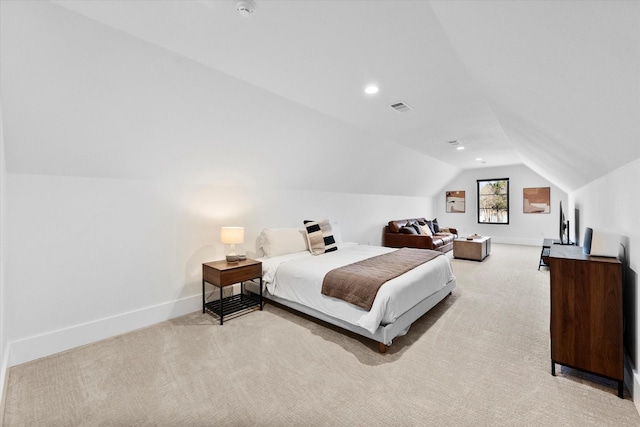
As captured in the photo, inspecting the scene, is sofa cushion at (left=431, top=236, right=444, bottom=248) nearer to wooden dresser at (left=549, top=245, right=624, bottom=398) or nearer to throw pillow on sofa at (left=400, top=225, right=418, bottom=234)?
throw pillow on sofa at (left=400, top=225, right=418, bottom=234)

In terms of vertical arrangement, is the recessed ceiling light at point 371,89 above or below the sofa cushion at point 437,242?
above

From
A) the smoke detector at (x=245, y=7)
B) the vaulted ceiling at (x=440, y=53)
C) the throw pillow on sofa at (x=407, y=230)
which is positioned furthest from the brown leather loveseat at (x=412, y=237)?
the smoke detector at (x=245, y=7)

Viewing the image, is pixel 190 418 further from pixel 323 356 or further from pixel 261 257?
pixel 261 257

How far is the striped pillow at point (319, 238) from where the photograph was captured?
14.1 feet

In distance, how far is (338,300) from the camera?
2838 millimetres

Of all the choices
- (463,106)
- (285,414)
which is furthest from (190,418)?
(463,106)

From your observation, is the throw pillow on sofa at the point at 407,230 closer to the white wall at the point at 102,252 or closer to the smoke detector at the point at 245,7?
the white wall at the point at 102,252

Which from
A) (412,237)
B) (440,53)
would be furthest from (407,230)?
(440,53)

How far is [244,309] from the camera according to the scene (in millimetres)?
3586

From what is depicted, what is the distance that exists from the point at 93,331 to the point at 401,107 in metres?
4.08

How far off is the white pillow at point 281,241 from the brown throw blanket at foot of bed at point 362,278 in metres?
1.18

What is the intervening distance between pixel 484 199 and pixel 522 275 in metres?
4.58

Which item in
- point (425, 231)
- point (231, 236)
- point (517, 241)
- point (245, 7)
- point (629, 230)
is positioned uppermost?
point (245, 7)

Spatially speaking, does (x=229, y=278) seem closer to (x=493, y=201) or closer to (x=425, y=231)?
(x=425, y=231)
